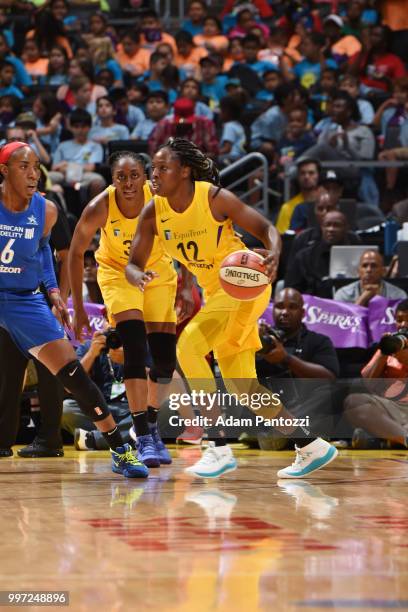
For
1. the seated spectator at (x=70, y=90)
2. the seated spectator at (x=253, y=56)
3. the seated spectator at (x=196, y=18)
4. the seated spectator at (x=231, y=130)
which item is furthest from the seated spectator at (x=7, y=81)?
the seated spectator at (x=231, y=130)

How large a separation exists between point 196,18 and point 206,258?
34.1ft

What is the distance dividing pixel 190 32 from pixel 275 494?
11455 millimetres

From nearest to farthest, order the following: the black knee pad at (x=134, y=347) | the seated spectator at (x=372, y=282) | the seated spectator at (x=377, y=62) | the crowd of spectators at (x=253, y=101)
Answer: the black knee pad at (x=134, y=347) → the seated spectator at (x=372, y=282) → the crowd of spectators at (x=253, y=101) → the seated spectator at (x=377, y=62)

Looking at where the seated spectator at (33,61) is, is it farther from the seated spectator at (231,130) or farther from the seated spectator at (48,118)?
the seated spectator at (231,130)

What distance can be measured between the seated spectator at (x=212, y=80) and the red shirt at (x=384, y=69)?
1.83 meters

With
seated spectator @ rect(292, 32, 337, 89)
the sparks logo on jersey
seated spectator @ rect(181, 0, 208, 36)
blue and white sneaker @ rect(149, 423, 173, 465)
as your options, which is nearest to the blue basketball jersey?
the sparks logo on jersey

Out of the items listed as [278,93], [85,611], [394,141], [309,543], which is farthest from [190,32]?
[85,611]

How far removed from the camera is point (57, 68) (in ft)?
49.5

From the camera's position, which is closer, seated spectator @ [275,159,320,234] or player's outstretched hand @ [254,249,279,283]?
player's outstretched hand @ [254,249,279,283]

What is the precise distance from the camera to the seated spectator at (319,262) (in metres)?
9.56

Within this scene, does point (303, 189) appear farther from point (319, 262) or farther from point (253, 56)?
point (253, 56)

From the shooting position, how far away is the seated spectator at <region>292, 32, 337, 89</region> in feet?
47.5

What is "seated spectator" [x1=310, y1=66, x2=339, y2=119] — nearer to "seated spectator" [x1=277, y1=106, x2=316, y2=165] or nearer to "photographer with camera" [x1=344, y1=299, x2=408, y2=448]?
"seated spectator" [x1=277, y1=106, x2=316, y2=165]

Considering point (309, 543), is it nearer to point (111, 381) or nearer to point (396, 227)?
point (111, 381)
